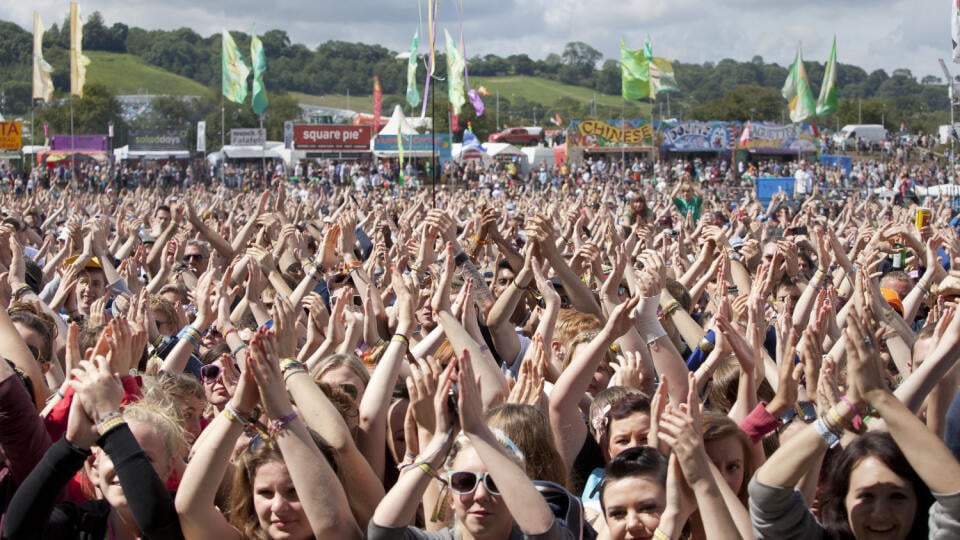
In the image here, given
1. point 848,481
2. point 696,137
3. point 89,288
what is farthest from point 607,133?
point 848,481

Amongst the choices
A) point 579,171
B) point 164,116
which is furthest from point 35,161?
point 579,171

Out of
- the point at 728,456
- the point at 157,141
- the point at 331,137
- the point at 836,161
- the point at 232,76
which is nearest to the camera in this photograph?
the point at 728,456

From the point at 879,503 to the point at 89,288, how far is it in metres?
6.29

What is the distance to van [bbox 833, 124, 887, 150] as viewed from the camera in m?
71.0

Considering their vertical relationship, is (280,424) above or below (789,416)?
above

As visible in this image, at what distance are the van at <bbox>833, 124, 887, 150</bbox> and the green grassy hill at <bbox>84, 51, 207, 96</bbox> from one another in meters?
84.5

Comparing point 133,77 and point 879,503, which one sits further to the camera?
point 133,77

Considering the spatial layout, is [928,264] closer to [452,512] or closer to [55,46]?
[452,512]

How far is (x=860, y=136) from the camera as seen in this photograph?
77438 millimetres

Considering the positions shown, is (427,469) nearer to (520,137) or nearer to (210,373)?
(210,373)

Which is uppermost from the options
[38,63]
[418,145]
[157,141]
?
[38,63]

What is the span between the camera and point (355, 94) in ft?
570

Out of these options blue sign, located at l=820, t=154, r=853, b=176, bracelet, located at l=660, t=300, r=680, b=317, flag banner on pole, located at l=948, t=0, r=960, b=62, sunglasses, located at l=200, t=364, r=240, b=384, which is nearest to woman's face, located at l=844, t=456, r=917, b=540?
sunglasses, located at l=200, t=364, r=240, b=384

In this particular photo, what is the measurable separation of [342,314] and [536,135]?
70.1 metres
